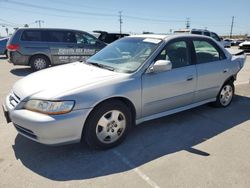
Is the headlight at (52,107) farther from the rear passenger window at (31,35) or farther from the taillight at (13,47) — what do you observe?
the rear passenger window at (31,35)

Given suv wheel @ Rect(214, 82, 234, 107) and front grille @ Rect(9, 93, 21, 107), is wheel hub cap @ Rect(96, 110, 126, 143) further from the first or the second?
suv wheel @ Rect(214, 82, 234, 107)

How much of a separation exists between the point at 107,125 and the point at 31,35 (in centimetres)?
767

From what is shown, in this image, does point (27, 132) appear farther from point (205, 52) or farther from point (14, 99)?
point (205, 52)

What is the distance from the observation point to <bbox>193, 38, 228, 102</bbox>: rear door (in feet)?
14.9

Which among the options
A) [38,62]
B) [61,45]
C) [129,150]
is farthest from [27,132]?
[61,45]

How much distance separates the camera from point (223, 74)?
501 cm

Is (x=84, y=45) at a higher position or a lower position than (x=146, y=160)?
higher

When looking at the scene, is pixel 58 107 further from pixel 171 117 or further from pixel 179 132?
pixel 171 117

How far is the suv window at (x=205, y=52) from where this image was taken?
459 centimetres

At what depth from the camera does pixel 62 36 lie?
10.2 meters

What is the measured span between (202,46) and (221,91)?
109 centimetres

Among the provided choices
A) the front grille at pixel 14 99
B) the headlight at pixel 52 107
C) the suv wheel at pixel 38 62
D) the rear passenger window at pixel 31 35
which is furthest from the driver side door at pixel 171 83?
the rear passenger window at pixel 31 35

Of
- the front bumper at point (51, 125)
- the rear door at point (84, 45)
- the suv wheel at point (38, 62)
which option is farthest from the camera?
the rear door at point (84, 45)

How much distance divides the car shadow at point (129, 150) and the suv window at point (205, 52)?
3.68 feet
